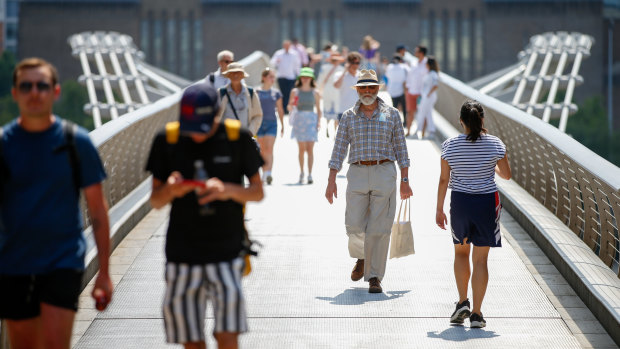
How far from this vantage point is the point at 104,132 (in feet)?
35.4

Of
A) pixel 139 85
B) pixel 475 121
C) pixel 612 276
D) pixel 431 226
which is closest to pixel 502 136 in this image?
pixel 431 226

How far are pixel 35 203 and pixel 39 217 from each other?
6cm

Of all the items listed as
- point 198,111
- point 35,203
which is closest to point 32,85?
point 35,203

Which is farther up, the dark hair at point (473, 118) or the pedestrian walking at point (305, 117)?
the dark hair at point (473, 118)

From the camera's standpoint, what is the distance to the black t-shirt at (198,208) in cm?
475

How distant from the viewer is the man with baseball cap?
15.5ft

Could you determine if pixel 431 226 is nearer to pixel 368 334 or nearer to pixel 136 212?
pixel 136 212

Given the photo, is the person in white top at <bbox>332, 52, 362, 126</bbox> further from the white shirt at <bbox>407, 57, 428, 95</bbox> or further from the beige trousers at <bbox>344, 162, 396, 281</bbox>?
the beige trousers at <bbox>344, 162, 396, 281</bbox>

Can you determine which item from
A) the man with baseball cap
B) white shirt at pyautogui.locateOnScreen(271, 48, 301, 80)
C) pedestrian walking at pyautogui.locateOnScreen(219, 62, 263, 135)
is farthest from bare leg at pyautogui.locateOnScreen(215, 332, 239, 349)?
white shirt at pyautogui.locateOnScreen(271, 48, 301, 80)

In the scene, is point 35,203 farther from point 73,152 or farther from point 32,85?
point 32,85

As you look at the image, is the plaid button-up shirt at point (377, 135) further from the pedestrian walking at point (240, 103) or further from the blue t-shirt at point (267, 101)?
the blue t-shirt at point (267, 101)

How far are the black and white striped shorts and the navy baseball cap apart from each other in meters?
0.56

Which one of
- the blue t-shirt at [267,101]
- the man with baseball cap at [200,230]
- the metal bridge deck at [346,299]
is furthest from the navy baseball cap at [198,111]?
the blue t-shirt at [267,101]

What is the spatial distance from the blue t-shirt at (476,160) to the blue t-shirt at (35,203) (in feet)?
10.8
